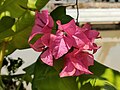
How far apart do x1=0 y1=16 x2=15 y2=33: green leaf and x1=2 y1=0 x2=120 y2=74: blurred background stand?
0.67m

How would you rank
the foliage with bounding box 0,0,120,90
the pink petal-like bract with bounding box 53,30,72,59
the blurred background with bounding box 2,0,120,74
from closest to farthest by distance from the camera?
the pink petal-like bract with bounding box 53,30,72,59, the foliage with bounding box 0,0,120,90, the blurred background with bounding box 2,0,120,74

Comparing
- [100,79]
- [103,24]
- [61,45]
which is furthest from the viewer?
[103,24]

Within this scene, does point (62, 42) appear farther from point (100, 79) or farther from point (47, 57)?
point (100, 79)

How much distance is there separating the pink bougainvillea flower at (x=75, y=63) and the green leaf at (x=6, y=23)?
Result: 12 centimetres

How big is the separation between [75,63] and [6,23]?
0.15 metres

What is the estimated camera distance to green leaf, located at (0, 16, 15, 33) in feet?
1.69

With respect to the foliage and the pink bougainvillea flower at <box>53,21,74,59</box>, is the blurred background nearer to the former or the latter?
the foliage

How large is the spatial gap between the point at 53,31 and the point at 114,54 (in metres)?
0.97

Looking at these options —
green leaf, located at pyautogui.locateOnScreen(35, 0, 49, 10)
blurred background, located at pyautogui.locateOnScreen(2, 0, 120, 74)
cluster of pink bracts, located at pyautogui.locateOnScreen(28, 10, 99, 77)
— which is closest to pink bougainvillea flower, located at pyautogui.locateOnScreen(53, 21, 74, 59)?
cluster of pink bracts, located at pyautogui.locateOnScreen(28, 10, 99, 77)

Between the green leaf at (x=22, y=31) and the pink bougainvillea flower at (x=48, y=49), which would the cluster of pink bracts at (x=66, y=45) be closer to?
the pink bougainvillea flower at (x=48, y=49)

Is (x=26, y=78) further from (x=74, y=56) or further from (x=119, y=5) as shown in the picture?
(x=119, y=5)

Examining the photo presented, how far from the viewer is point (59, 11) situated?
2.04 feet

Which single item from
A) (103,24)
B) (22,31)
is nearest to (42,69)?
(22,31)

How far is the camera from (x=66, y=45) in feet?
1.44
